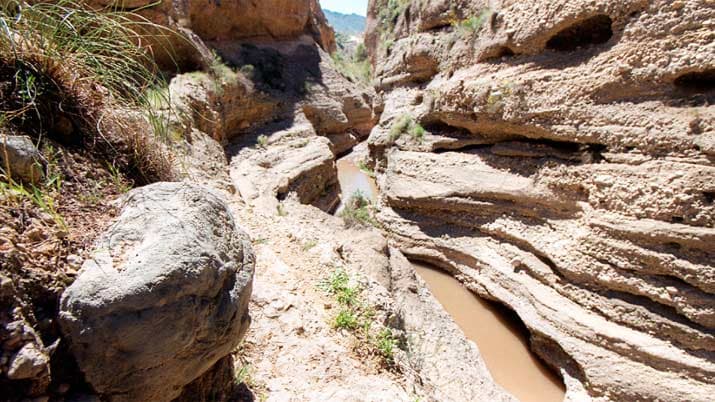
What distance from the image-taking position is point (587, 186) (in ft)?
19.6

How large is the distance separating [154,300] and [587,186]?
653 cm

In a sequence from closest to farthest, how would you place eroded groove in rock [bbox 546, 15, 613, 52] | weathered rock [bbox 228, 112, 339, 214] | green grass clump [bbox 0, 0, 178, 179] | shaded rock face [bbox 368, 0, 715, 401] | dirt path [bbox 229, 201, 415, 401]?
green grass clump [bbox 0, 0, 178, 179]
dirt path [bbox 229, 201, 415, 401]
shaded rock face [bbox 368, 0, 715, 401]
eroded groove in rock [bbox 546, 15, 613, 52]
weathered rock [bbox 228, 112, 339, 214]

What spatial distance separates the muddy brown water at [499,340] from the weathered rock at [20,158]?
20.4 feet

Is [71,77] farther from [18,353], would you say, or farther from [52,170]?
[18,353]

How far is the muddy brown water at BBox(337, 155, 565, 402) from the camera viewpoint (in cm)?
570

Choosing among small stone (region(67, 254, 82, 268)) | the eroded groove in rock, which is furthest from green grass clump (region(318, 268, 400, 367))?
the eroded groove in rock

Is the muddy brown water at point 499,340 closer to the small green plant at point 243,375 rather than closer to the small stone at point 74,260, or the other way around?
the small green plant at point 243,375

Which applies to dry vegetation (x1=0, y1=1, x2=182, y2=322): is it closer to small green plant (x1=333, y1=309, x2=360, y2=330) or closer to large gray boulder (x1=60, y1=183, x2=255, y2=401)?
large gray boulder (x1=60, y1=183, x2=255, y2=401)

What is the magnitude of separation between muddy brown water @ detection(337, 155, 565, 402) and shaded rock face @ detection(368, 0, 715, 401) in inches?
10.7

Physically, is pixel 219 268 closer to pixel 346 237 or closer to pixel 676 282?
pixel 346 237

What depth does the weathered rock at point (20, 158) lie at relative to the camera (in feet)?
4.43

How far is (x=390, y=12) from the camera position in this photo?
1326 cm

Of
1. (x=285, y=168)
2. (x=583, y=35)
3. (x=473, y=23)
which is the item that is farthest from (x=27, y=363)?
(x=473, y=23)

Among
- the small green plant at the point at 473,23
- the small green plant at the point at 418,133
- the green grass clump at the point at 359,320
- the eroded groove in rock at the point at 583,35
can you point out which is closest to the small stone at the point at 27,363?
the green grass clump at the point at 359,320
